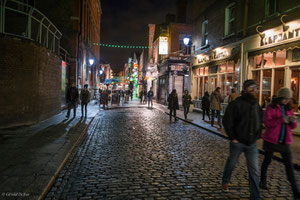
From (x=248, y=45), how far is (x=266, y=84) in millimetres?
2386

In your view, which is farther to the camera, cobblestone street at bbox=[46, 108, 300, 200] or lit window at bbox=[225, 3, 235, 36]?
lit window at bbox=[225, 3, 235, 36]

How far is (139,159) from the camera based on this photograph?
6020 millimetres

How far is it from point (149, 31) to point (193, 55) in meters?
22.4

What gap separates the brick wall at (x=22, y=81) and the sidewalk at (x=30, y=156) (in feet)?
2.12

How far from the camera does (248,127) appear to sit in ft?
11.9

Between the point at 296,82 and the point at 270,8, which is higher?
the point at 270,8

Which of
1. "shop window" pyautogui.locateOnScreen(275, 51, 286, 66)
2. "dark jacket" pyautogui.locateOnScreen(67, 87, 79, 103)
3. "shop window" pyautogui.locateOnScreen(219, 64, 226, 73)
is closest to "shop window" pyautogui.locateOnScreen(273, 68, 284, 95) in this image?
"shop window" pyautogui.locateOnScreen(275, 51, 286, 66)

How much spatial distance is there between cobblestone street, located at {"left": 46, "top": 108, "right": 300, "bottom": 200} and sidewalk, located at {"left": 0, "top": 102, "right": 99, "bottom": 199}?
0.30 m

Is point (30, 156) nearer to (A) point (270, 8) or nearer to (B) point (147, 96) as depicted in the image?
(A) point (270, 8)

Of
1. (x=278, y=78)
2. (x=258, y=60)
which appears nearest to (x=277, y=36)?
(x=278, y=78)

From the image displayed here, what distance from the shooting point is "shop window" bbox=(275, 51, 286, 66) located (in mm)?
10570

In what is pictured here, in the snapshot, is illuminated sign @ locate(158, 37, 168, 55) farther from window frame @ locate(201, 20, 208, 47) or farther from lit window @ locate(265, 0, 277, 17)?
lit window @ locate(265, 0, 277, 17)

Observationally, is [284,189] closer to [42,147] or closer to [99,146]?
[99,146]

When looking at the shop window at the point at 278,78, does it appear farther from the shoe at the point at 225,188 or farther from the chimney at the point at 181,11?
the chimney at the point at 181,11
